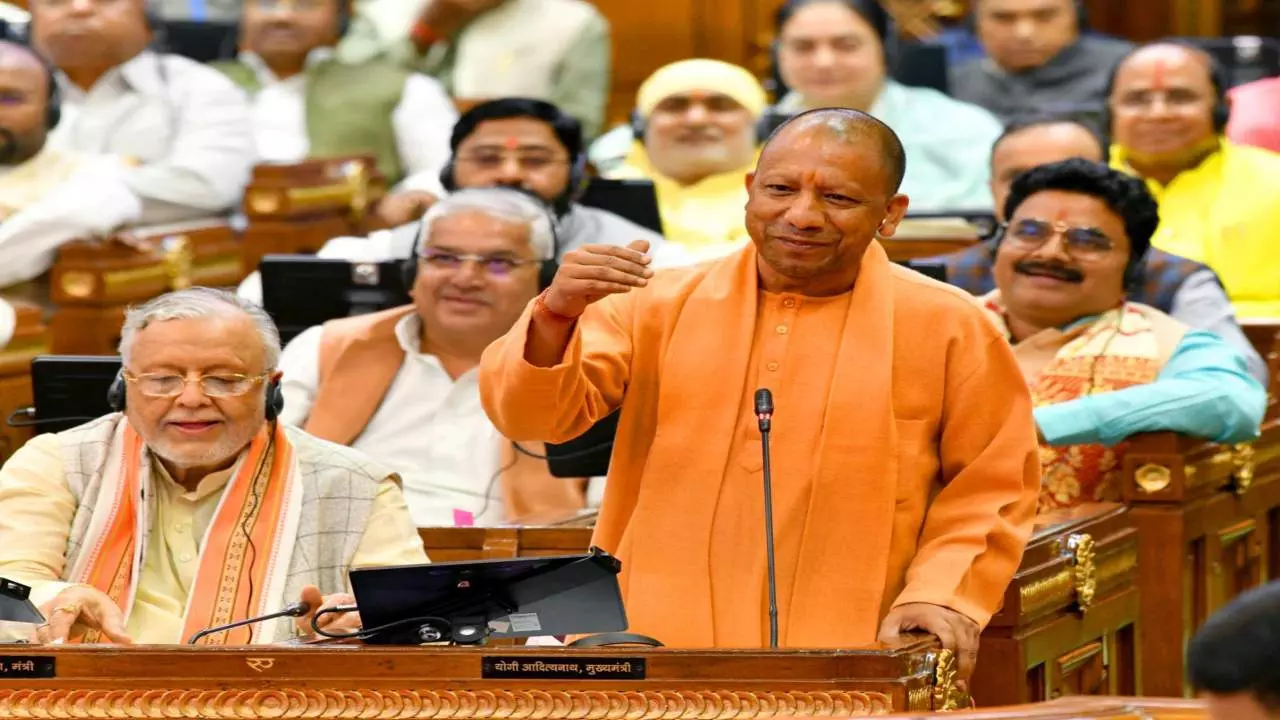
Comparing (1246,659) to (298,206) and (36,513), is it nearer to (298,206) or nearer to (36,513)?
(36,513)

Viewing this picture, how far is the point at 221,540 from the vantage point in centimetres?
322

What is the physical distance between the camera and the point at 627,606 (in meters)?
2.98

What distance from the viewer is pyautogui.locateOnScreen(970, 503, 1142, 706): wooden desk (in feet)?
11.5

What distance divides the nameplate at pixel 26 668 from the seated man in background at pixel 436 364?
66.0 inches

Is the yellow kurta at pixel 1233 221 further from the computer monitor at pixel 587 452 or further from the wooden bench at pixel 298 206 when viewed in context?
the wooden bench at pixel 298 206

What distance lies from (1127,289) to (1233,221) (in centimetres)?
133

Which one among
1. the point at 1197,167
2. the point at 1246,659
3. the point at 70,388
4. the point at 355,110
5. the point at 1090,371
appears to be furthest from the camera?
the point at 355,110

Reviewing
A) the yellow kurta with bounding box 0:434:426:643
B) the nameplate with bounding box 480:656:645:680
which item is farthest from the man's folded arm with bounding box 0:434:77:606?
the nameplate with bounding box 480:656:645:680

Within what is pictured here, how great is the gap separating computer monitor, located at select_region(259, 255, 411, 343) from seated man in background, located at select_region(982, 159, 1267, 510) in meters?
1.31

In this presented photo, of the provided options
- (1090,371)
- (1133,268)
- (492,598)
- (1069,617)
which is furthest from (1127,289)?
(492,598)

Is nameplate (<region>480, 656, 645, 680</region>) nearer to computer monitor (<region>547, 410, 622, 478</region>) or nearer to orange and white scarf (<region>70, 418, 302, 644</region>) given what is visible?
orange and white scarf (<region>70, 418, 302, 644</region>)

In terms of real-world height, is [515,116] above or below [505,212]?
above

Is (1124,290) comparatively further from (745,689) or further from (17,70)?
(17,70)

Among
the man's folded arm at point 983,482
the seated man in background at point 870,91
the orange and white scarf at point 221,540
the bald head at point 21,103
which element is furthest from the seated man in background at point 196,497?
the seated man in background at point 870,91
